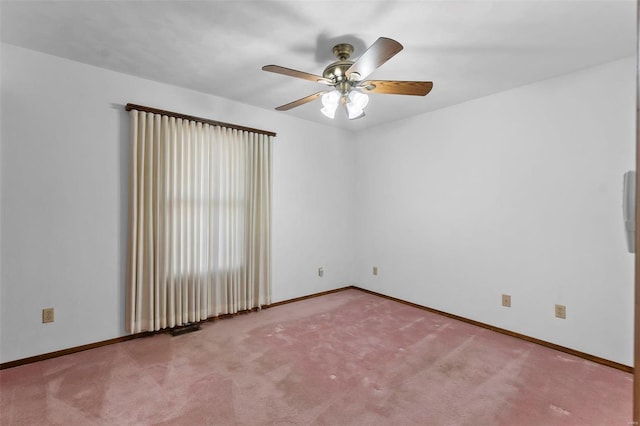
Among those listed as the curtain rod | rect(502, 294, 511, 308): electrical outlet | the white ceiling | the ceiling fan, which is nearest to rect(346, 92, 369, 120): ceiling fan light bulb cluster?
the ceiling fan

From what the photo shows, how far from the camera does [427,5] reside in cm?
189

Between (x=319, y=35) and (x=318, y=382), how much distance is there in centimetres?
247

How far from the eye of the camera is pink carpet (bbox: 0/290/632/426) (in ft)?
6.19

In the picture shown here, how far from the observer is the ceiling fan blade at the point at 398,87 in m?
2.11

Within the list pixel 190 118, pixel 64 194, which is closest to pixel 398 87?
pixel 190 118

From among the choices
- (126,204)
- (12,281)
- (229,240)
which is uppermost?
(126,204)

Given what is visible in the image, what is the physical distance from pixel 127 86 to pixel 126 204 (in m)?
1.10

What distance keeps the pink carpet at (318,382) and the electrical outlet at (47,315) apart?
12.5 inches

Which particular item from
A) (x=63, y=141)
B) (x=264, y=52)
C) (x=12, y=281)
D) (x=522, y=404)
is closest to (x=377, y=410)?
(x=522, y=404)

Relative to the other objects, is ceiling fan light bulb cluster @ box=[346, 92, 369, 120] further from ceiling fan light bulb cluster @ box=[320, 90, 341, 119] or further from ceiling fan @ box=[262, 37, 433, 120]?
ceiling fan light bulb cluster @ box=[320, 90, 341, 119]

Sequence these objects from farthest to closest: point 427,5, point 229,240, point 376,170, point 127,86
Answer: point 376,170 → point 229,240 → point 127,86 → point 427,5

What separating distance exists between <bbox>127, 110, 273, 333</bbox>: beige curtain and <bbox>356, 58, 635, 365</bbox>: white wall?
6.10 ft

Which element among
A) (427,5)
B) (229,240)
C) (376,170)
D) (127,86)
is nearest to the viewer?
(427,5)

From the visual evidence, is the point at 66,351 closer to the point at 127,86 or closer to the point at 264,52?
the point at 127,86
